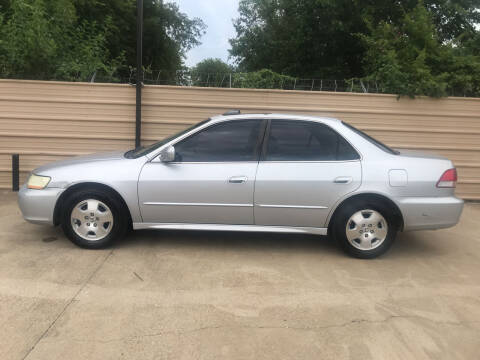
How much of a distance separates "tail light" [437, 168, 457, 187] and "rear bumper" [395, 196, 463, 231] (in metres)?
0.14

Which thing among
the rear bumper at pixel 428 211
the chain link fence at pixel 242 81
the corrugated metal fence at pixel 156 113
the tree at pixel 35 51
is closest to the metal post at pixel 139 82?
the corrugated metal fence at pixel 156 113

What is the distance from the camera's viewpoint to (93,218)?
4531 mm

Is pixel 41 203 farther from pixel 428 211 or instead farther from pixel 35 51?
pixel 35 51

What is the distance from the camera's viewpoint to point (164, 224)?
457cm

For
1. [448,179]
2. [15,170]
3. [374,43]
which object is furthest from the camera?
[374,43]

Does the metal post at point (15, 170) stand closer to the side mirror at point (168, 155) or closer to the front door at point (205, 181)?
the front door at point (205, 181)

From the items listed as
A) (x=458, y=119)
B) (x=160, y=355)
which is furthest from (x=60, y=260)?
(x=458, y=119)

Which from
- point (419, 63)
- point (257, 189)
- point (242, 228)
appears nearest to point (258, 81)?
point (419, 63)

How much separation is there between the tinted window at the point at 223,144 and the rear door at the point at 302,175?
6.5 inches

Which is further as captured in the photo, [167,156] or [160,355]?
[167,156]

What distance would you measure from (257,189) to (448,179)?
6.68 feet

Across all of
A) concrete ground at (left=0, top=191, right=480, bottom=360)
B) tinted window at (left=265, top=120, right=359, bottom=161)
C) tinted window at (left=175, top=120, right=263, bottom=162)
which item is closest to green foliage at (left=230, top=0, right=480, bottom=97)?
tinted window at (left=265, top=120, right=359, bottom=161)

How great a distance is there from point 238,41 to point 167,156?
2871cm

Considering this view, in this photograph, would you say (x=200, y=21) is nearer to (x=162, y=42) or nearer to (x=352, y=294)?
(x=162, y=42)
